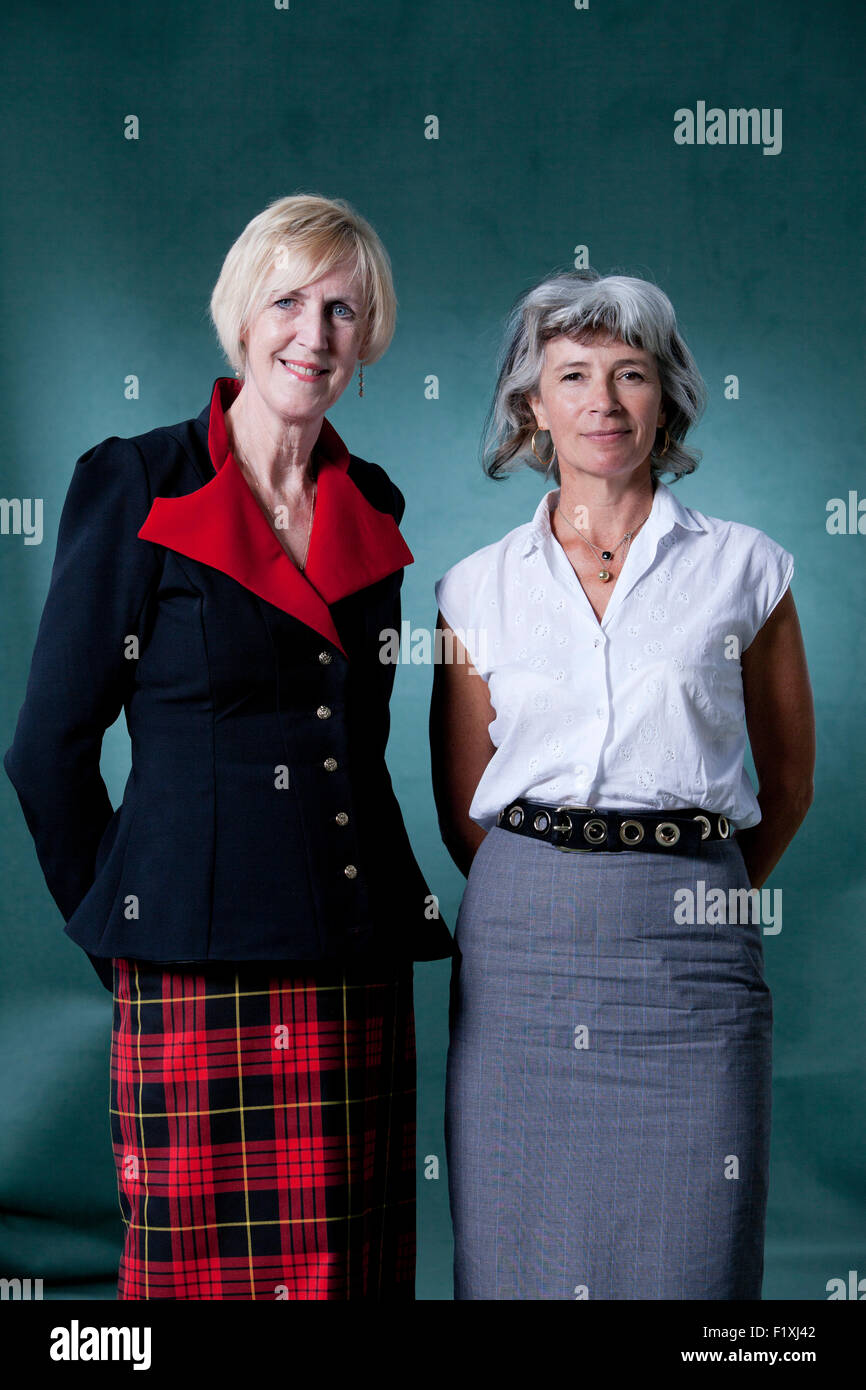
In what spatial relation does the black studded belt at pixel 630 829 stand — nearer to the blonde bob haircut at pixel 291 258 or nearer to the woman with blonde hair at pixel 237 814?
the woman with blonde hair at pixel 237 814

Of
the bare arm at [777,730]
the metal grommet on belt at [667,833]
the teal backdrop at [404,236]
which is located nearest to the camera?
the metal grommet on belt at [667,833]

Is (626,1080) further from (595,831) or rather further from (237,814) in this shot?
(237,814)

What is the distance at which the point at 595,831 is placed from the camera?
2.00 meters

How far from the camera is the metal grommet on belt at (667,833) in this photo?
2.00 meters

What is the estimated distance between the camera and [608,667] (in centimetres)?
204

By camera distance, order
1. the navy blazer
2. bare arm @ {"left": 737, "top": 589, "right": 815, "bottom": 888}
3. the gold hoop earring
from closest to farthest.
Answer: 1. the navy blazer
2. bare arm @ {"left": 737, "top": 589, "right": 815, "bottom": 888}
3. the gold hoop earring

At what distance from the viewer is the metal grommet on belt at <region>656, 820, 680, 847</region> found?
1996 mm

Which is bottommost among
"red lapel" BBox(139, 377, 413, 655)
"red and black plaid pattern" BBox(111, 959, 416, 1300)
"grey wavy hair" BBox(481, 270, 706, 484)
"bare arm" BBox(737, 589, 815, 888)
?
"red and black plaid pattern" BBox(111, 959, 416, 1300)

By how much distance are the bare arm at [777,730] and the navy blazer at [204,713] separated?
607 mm

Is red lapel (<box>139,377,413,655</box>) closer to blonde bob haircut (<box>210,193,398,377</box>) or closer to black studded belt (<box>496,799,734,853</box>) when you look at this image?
blonde bob haircut (<box>210,193,398,377</box>)

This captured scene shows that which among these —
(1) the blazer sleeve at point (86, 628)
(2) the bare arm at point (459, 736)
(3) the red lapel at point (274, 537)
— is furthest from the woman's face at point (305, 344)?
(2) the bare arm at point (459, 736)

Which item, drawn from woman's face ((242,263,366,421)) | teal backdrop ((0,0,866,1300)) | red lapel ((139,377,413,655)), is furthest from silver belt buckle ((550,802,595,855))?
teal backdrop ((0,0,866,1300))

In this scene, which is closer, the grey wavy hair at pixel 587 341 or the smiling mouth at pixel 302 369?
the smiling mouth at pixel 302 369
